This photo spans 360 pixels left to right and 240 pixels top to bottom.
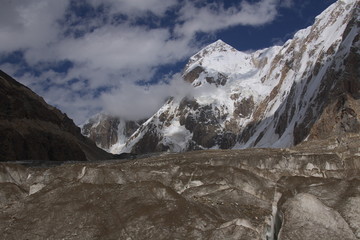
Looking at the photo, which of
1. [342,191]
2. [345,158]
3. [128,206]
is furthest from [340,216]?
[345,158]

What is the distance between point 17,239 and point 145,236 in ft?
31.3

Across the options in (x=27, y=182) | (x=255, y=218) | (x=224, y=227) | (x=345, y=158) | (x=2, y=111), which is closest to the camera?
(x=224, y=227)

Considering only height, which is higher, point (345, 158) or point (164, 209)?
point (164, 209)

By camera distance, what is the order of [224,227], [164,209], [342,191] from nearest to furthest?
[224,227], [164,209], [342,191]

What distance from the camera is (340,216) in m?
32.8

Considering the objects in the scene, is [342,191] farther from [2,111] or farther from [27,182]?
[2,111]

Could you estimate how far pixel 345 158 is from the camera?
8094 centimetres

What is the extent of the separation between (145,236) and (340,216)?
1368cm

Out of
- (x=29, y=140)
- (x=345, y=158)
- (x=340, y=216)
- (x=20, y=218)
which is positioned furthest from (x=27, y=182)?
(x=29, y=140)

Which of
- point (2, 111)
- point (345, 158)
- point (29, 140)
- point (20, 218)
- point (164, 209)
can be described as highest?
point (2, 111)

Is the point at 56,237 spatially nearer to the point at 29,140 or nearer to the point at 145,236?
the point at 145,236

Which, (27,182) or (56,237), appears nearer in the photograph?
(56,237)

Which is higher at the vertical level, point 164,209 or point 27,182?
point 27,182

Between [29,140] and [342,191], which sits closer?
[342,191]
